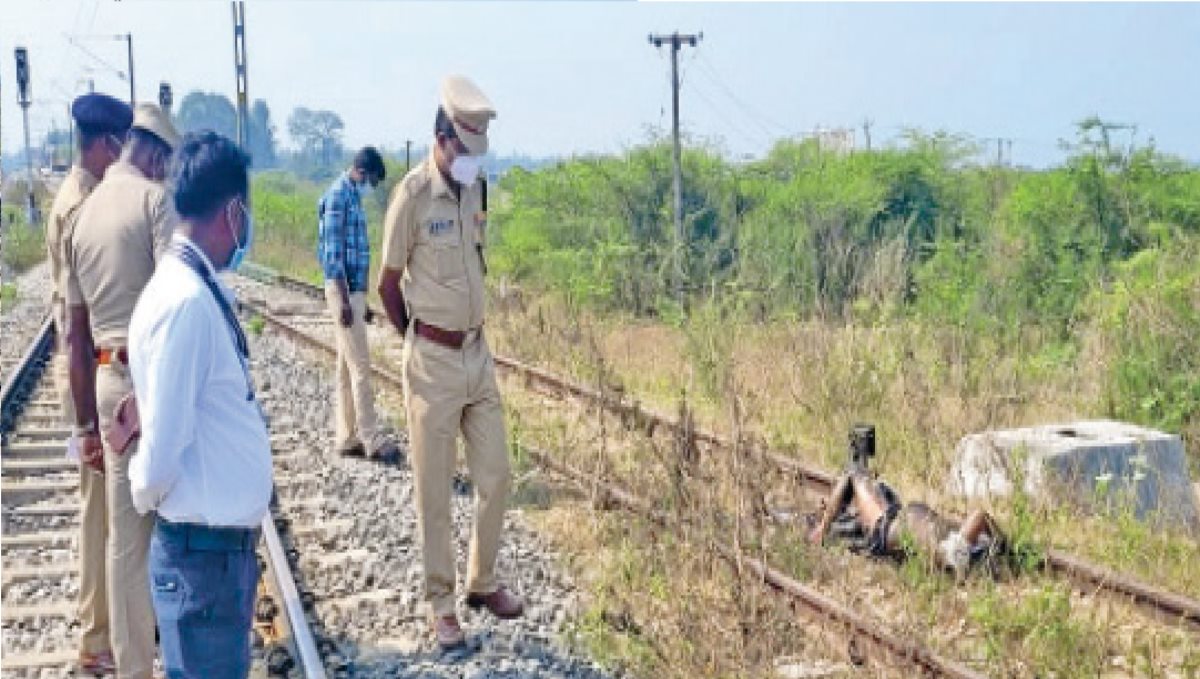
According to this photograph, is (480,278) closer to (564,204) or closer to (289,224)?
(564,204)

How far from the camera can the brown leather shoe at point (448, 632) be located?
525cm

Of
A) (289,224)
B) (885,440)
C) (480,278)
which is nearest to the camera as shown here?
(480,278)

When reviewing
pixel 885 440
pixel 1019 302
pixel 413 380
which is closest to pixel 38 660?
pixel 413 380

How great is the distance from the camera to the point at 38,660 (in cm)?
529

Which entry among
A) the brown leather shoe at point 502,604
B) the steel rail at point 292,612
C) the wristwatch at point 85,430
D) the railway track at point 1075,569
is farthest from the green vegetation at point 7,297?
the wristwatch at point 85,430

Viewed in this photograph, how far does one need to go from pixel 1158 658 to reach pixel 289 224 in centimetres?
3485

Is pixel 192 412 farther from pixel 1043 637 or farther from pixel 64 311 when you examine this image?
pixel 1043 637

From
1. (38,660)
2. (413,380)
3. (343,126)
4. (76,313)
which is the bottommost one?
(38,660)

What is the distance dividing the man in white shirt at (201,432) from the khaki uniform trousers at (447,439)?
190 cm

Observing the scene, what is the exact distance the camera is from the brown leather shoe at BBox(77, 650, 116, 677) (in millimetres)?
5149

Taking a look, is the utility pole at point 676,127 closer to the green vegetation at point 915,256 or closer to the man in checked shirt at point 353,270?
the green vegetation at point 915,256

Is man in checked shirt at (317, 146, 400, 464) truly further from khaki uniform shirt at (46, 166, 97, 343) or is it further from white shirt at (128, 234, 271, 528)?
white shirt at (128, 234, 271, 528)

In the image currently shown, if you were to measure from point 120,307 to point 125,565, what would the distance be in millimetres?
884

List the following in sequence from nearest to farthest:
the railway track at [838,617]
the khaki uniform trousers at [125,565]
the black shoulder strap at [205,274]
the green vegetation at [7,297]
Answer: the black shoulder strap at [205,274] < the khaki uniform trousers at [125,565] < the railway track at [838,617] < the green vegetation at [7,297]
